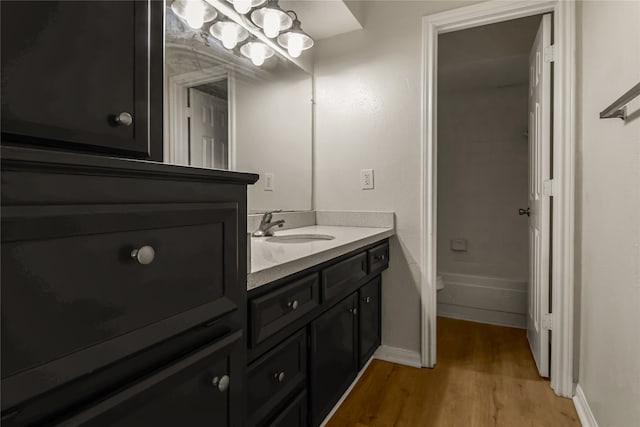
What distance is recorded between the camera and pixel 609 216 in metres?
1.33

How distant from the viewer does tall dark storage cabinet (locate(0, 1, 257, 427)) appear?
45 centimetres

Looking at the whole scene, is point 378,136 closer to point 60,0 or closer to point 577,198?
point 577,198

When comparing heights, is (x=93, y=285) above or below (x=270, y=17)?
below

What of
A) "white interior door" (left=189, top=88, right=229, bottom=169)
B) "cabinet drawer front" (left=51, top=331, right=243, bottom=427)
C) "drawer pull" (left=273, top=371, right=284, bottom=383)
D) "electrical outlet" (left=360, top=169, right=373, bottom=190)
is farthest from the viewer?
"electrical outlet" (left=360, top=169, right=373, bottom=190)

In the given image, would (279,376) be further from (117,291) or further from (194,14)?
(194,14)

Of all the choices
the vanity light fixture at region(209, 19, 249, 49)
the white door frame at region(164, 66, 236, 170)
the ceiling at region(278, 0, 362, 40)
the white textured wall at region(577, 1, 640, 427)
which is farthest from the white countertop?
the ceiling at region(278, 0, 362, 40)

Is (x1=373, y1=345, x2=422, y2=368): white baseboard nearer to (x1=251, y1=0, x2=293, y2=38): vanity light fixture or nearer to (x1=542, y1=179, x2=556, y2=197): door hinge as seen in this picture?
(x1=542, y1=179, x2=556, y2=197): door hinge

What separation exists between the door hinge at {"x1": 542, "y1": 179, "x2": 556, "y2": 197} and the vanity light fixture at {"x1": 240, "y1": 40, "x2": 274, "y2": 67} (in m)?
1.66

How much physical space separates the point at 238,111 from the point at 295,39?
555 mm

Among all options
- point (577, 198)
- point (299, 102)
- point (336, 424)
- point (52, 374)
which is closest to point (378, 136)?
point (299, 102)

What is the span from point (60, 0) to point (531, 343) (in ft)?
9.05

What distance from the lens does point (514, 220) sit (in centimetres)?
321

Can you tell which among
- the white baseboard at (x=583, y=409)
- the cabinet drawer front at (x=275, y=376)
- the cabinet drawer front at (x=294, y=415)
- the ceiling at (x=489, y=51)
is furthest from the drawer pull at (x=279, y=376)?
the ceiling at (x=489, y=51)

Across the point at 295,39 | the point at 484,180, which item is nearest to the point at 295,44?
the point at 295,39
